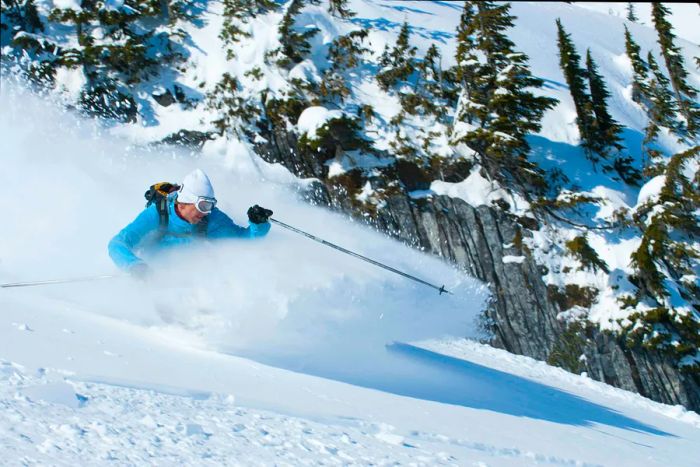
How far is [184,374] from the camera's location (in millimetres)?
4906

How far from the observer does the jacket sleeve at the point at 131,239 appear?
6.57 metres

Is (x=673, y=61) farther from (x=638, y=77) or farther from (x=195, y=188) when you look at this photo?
(x=195, y=188)

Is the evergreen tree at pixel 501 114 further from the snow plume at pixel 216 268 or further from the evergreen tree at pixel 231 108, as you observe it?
the evergreen tree at pixel 231 108

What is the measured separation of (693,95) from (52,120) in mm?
24578

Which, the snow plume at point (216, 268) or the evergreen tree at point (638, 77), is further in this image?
the evergreen tree at point (638, 77)

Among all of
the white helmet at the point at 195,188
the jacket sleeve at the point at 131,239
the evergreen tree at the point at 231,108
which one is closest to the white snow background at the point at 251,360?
the jacket sleeve at the point at 131,239

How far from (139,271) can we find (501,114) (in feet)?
42.1

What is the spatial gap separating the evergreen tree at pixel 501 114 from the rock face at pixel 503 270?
133 cm

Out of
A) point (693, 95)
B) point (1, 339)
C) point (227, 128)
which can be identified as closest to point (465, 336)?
point (227, 128)

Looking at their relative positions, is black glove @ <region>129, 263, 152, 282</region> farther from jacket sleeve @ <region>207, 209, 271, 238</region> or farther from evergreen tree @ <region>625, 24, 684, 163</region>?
evergreen tree @ <region>625, 24, 684, 163</region>

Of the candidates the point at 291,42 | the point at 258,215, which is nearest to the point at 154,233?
the point at 258,215

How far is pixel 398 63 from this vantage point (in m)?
19.7

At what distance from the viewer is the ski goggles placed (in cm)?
712

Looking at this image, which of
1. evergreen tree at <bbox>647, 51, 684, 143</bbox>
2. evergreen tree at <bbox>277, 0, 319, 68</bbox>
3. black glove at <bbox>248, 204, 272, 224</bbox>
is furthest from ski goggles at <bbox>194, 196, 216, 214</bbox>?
evergreen tree at <bbox>647, 51, 684, 143</bbox>
